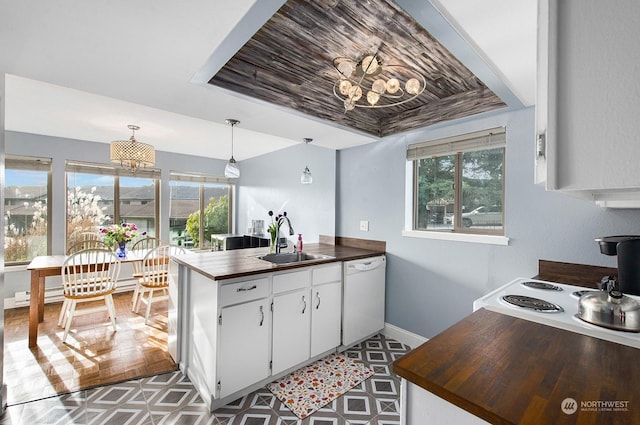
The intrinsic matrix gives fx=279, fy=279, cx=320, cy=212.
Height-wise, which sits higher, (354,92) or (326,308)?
(354,92)

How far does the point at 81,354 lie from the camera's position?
251cm

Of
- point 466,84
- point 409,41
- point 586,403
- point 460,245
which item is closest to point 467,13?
point 409,41

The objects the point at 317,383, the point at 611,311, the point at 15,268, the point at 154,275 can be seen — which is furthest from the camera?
the point at 15,268

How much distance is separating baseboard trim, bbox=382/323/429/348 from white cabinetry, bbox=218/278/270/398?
1.37m

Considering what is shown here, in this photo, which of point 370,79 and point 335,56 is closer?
point 335,56

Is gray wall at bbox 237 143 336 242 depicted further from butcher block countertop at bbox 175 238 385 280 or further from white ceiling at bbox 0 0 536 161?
white ceiling at bbox 0 0 536 161

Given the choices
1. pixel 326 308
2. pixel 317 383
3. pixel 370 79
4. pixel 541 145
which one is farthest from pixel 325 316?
pixel 541 145

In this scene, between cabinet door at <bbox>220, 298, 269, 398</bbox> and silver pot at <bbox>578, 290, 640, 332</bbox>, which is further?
cabinet door at <bbox>220, 298, 269, 398</bbox>

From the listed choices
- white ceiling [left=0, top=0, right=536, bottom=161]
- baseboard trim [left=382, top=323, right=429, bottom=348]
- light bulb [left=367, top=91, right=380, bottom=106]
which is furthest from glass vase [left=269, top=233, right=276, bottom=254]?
light bulb [left=367, top=91, right=380, bottom=106]

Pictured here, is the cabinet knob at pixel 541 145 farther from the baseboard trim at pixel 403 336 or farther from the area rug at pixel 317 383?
the baseboard trim at pixel 403 336

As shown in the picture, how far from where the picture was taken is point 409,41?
1.53 metres

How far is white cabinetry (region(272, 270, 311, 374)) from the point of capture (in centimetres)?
210

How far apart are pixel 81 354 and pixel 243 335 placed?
1.78 m

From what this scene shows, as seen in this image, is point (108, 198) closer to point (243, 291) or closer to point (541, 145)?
point (243, 291)
